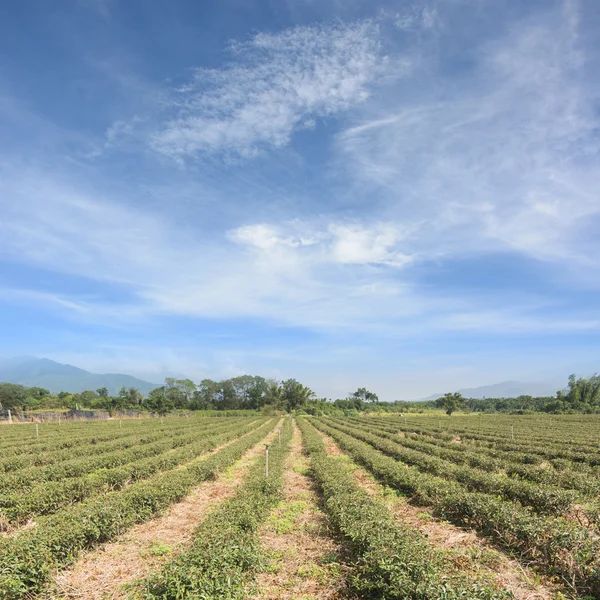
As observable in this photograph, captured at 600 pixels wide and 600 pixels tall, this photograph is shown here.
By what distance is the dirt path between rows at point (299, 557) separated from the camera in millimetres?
6789

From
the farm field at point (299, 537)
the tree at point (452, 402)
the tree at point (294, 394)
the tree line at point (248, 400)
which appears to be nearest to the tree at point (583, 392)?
the tree line at point (248, 400)

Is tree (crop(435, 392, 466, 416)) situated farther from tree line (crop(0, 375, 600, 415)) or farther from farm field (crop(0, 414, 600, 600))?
farm field (crop(0, 414, 600, 600))

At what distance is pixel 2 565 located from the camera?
21.1ft

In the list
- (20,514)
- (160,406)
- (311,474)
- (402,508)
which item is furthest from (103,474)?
(160,406)

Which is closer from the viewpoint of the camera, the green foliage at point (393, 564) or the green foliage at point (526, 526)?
the green foliage at point (393, 564)

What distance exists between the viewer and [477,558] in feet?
25.0

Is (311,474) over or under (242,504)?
under

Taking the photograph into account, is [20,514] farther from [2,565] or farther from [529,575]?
[529,575]

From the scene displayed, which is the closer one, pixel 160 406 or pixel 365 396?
pixel 160 406

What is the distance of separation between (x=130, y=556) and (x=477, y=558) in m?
8.16

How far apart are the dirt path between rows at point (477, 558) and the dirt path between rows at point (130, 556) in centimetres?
618

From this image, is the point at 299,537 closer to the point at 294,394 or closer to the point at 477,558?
the point at 477,558

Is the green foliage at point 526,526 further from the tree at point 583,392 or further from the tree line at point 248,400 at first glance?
the tree at point 583,392

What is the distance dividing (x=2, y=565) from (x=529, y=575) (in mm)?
10442
